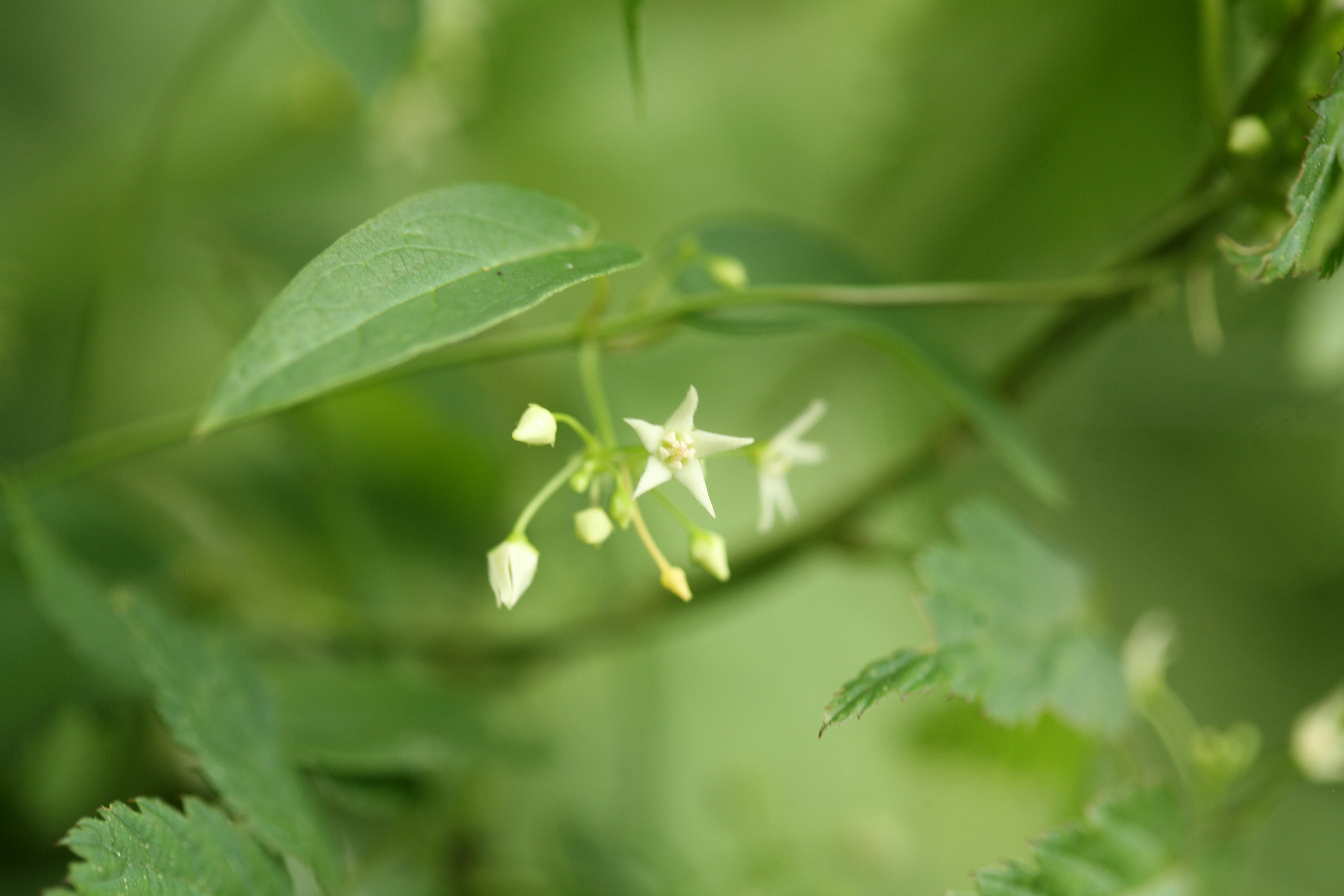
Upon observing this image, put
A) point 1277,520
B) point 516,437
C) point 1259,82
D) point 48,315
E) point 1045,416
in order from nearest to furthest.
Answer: point 516,437 < point 1259,82 < point 48,315 < point 1045,416 < point 1277,520

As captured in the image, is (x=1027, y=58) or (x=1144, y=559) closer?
(x=1027, y=58)

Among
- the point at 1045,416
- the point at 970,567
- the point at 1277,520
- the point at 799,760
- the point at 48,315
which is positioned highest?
the point at 48,315

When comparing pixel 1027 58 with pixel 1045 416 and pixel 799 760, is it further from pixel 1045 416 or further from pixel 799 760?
pixel 799 760

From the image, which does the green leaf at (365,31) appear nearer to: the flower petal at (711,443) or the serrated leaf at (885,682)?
the flower petal at (711,443)

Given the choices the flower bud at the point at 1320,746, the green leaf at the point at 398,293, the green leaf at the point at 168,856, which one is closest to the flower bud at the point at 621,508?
the green leaf at the point at 398,293

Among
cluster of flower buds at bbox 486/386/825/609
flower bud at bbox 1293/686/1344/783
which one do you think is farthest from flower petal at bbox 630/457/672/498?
flower bud at bbox 1293/686/1344/783

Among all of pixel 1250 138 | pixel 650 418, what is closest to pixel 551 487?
pixel 1250 138

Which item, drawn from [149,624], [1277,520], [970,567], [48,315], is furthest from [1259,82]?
[48,315]
